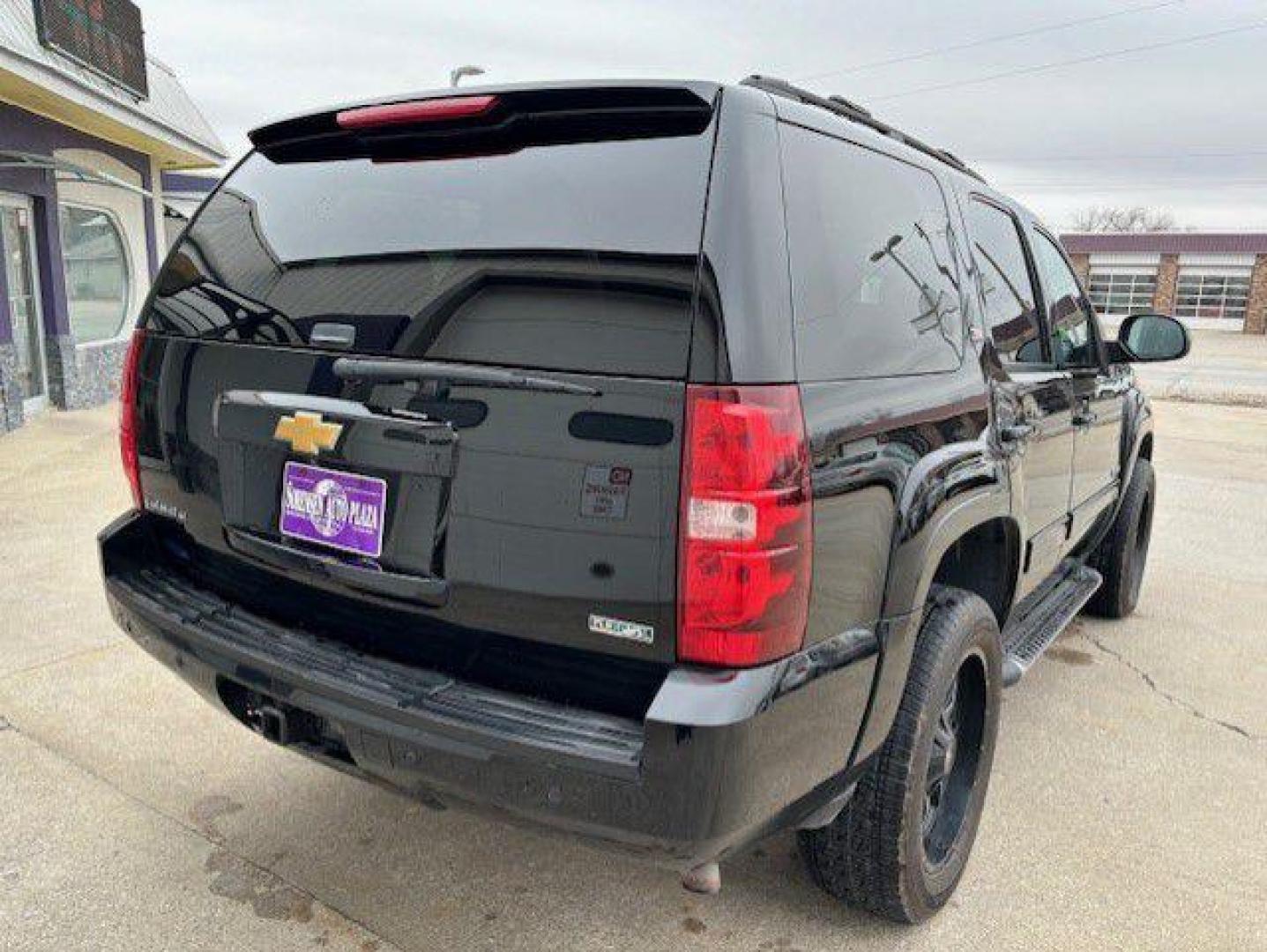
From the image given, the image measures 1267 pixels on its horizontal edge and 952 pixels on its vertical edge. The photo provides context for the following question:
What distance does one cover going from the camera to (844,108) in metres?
2.56

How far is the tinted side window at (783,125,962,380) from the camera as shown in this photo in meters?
1.98

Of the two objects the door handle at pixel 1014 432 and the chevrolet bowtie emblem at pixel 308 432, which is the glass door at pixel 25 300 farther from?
the door handle at pixel 1014 432

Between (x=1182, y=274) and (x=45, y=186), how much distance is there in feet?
158

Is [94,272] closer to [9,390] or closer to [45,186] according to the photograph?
[45,186]

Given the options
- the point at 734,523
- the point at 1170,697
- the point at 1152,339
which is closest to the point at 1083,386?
the point at 1152,339

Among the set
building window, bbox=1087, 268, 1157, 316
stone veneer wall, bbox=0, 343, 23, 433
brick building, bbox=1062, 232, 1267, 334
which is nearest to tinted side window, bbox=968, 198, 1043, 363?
stone veneer wall, bbox=0, 343, 23, 433

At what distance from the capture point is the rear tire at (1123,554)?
4.85m

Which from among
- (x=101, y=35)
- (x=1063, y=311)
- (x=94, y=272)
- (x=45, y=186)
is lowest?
(x=94, y=272)

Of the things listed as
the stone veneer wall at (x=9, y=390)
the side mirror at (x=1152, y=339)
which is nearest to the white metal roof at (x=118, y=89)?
the stone veneer wall at (x=9, y=390)

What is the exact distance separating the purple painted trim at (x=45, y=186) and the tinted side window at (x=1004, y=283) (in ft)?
30.3

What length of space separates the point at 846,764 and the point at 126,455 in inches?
80.0

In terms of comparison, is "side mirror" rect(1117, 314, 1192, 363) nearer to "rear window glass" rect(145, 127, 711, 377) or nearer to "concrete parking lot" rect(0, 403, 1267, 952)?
"concrete parking lot" rect(0, 403, 1267, 952)

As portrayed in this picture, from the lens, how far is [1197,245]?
149 ft

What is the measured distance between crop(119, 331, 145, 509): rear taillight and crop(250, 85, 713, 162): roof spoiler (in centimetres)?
68
